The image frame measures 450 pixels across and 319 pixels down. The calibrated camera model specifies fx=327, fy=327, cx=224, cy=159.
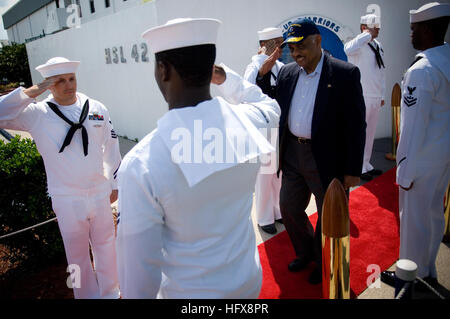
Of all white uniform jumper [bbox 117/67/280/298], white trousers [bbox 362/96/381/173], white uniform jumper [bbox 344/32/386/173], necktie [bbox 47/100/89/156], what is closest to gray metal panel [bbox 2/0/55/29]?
white uniform jumper [bbox 344/32/386/173]

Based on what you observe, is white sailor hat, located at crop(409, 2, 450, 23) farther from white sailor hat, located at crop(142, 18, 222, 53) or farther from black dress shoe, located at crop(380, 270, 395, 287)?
black dress shoe, located at crop(380, 270, 395, 287)

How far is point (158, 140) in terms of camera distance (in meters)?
1.27

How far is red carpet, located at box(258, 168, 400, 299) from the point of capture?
3.06 meters

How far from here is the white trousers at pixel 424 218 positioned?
2.75 meters

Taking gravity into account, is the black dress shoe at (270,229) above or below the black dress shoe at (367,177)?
below

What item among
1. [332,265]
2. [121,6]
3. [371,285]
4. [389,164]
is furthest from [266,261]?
[121,6]

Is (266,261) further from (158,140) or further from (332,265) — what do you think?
(158,140)

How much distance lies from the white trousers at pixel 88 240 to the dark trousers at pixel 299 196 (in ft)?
5.64

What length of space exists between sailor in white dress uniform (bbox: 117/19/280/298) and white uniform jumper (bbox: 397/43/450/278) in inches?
67.5

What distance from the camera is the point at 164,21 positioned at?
6.33 m

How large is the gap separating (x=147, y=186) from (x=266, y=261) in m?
2.63

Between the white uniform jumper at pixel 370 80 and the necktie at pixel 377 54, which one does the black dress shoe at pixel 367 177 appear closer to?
the white uniform jumper at pixel 370 80

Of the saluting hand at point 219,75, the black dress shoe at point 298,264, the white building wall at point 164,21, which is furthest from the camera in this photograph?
the white building wall at point 164,21

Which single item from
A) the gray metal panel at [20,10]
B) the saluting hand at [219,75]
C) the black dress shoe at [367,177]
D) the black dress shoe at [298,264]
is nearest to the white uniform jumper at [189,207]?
the saluting hand at [219,75]
